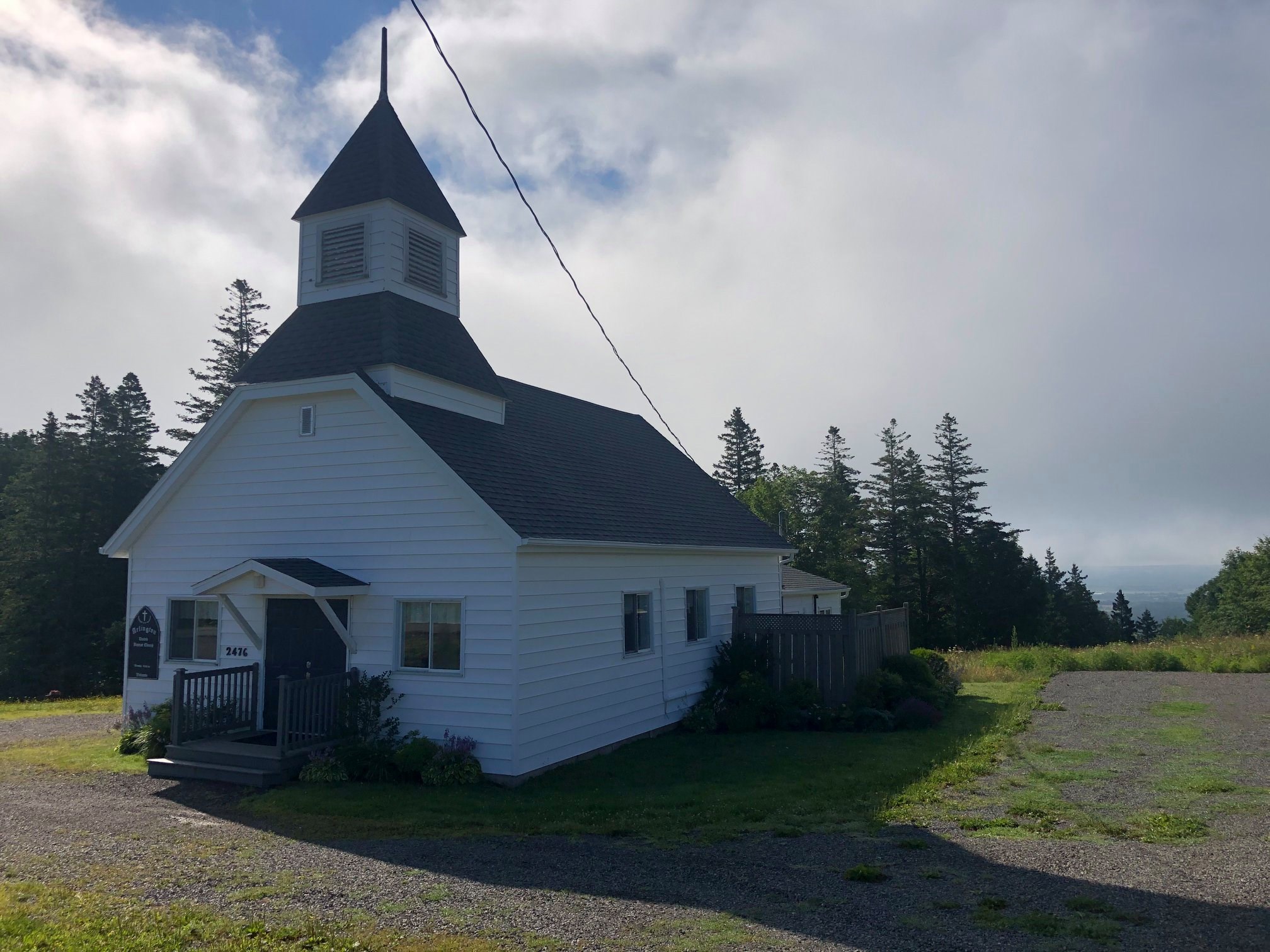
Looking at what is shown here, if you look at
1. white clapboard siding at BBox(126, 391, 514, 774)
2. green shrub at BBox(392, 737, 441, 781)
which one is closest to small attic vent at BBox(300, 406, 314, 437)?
white clapboard siding at BBox(126, 391, 514, 774)

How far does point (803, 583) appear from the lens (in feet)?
91.1

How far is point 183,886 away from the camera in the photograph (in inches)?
301

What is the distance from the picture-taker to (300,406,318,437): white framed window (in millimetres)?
14039

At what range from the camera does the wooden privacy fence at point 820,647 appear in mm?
17328

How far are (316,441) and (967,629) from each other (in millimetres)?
50078

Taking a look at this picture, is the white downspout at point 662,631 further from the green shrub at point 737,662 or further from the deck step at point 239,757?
the deck step at point 239,757

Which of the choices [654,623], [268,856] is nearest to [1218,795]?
[654,623]

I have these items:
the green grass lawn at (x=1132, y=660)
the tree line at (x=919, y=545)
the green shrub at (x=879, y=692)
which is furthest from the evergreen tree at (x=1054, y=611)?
the green shrub at (x=879, y=692)

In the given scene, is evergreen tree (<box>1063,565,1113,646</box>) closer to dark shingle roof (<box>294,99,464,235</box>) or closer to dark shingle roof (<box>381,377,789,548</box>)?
dark shingle roof (<box>381,377,789,548</box>)

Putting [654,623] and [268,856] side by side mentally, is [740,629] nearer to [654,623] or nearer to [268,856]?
[654,623]

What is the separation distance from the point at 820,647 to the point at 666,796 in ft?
23.3

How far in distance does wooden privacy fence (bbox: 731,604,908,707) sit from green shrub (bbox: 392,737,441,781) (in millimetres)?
7796

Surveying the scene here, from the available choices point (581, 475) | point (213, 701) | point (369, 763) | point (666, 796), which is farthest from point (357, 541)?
point (666, 796)

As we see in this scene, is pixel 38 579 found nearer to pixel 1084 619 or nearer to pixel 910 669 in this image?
pixel 910 669
